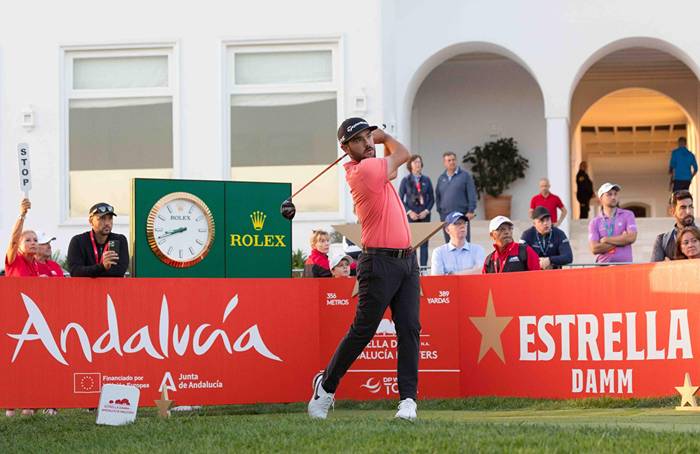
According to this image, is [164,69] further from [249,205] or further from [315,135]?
[249,205]

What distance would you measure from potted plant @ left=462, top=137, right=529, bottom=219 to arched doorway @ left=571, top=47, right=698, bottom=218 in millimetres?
2860

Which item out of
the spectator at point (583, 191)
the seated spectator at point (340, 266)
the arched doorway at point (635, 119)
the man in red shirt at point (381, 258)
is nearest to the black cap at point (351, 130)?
the man in red shirt at point (381, 258)

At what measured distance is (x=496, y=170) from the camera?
26.8 metres

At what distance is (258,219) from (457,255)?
2449mm

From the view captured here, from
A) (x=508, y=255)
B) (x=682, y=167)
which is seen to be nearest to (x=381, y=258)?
(x=508, y=255)

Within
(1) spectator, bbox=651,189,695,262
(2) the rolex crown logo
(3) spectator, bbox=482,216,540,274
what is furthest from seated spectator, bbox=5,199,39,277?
(1) spectator, bbox=651,189,695,262

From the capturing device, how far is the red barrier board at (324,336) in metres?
11.1

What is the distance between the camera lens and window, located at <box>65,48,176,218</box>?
76.7 feet

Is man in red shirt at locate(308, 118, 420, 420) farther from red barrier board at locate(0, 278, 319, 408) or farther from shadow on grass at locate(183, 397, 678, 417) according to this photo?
red barrier board at locate(0, 278, 319, 408)

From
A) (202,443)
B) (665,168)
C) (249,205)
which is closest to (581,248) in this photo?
(249,205)

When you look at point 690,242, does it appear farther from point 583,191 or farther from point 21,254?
point 583,191

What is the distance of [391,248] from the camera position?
9.51 m

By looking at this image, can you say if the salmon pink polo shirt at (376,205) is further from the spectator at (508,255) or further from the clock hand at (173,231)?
the spectator at (508,255)

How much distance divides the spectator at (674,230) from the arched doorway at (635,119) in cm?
1453
